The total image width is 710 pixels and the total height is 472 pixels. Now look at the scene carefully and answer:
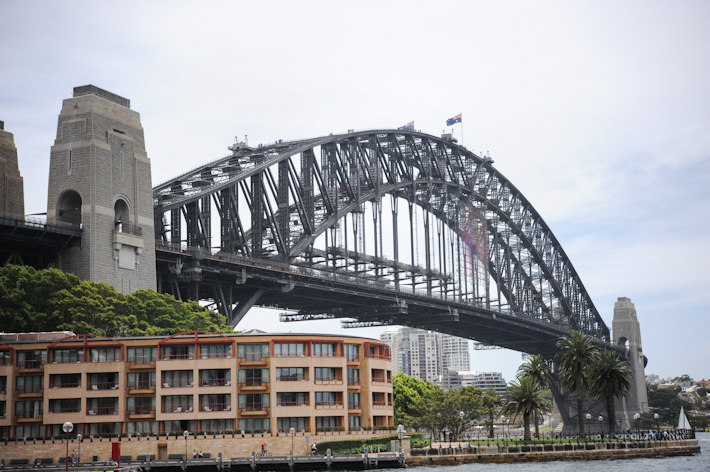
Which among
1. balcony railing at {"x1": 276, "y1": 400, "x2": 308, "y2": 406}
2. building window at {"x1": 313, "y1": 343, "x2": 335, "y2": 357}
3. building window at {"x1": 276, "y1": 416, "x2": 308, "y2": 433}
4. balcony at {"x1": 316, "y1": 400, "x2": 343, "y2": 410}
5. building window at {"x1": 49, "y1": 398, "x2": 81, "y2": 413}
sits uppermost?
building window at {"x1": 313, "y1": 343, "x2": 335, "y2": 357}

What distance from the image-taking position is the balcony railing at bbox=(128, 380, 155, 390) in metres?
Answer: 84.8

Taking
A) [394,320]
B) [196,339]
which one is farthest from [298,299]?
[196,339]

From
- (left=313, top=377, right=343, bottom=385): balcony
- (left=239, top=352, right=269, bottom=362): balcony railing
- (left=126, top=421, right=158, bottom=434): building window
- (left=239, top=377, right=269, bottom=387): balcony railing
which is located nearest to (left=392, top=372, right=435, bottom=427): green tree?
(left=313, top=377, right=343, bottom=385): balcony

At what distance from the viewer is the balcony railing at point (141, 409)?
84.4 meters

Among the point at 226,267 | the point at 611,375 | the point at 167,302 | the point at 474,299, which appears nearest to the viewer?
the point at 167,302

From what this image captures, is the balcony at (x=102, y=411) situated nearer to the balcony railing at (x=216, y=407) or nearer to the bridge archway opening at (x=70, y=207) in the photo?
the balcony railing at (x=216, y=407)

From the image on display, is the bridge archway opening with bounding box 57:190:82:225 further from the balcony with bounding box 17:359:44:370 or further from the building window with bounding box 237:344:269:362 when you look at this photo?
the building window with bounding box 237:344:269:362

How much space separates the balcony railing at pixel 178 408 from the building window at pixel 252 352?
6077mm

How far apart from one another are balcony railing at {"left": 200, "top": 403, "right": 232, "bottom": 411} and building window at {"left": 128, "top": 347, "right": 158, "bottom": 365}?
5875mm

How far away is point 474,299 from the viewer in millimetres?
175125

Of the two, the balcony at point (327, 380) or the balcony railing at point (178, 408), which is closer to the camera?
Result: the balcony railing at point (178, 408)

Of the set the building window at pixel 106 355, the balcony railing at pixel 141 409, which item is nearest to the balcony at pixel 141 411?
the balcony railing at pixel 141 409

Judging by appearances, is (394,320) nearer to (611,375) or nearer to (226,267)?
(611,375)

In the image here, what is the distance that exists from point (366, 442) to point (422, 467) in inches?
234
